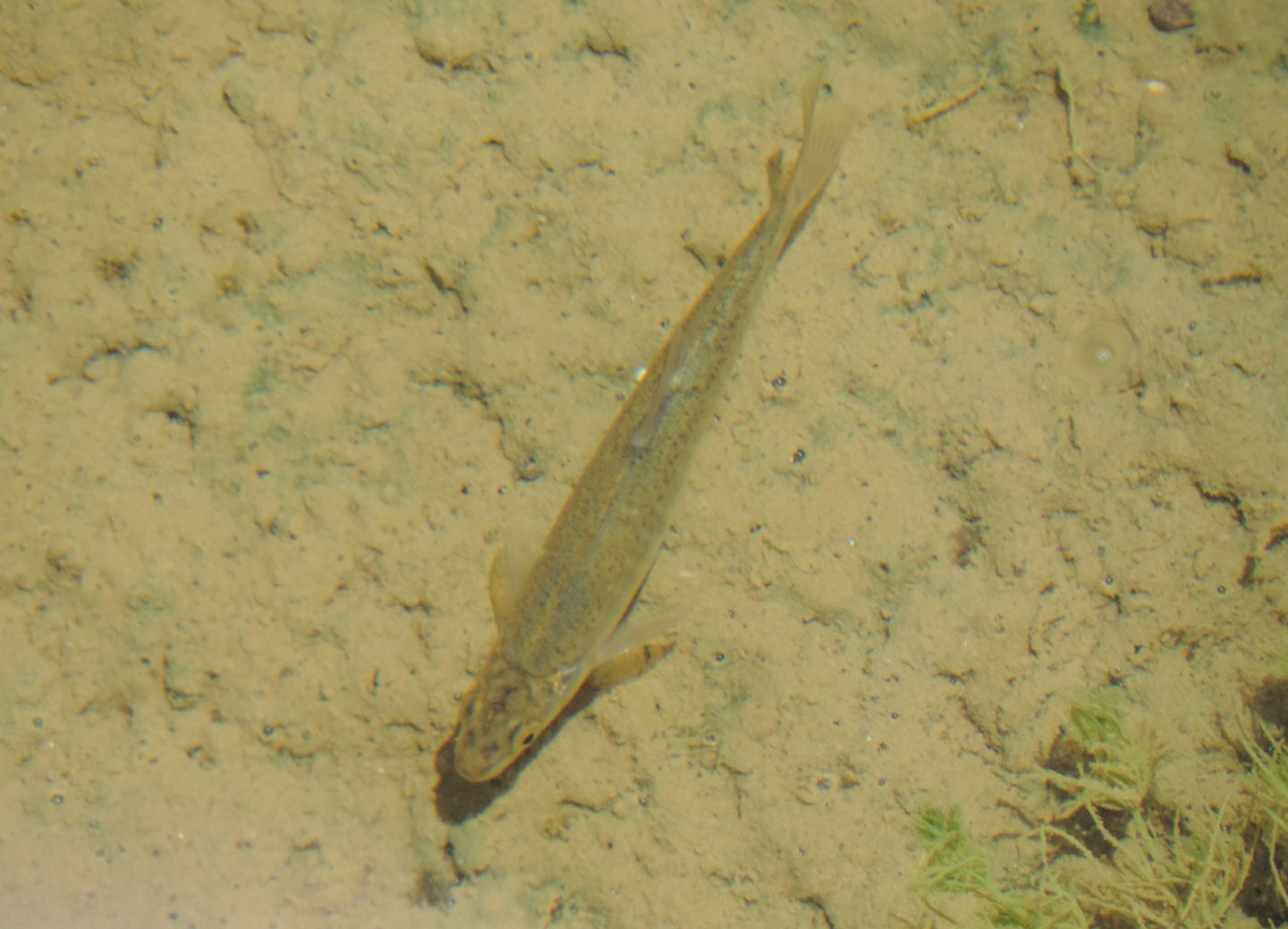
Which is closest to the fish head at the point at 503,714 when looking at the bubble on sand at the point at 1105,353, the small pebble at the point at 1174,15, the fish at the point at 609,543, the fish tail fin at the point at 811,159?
the fish at the point at 609,543

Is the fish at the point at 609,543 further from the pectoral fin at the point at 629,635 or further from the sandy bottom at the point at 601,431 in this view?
the sandy bottom at the point at 601,431

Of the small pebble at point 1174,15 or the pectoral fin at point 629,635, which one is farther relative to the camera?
the small pebble at point 1174,15

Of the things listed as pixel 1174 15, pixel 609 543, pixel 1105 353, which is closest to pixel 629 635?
pixel 609 543

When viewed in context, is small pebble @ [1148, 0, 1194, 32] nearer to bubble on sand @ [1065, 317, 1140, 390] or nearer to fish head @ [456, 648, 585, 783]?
bubble on sand @ [1065, 317, 1140, 390]

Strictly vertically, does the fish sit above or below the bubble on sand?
below

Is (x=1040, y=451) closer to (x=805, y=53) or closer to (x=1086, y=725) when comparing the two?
(x=1086, y=725)

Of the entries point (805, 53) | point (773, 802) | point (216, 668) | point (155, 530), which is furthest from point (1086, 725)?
point (155, 530)

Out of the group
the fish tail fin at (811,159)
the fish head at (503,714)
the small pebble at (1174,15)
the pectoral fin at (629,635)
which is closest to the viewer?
the fish head at (503,714)

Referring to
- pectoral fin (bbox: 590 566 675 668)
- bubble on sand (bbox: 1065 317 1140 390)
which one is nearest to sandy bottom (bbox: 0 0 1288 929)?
bubble on sand (bbox: 1065 317 1140 390)
